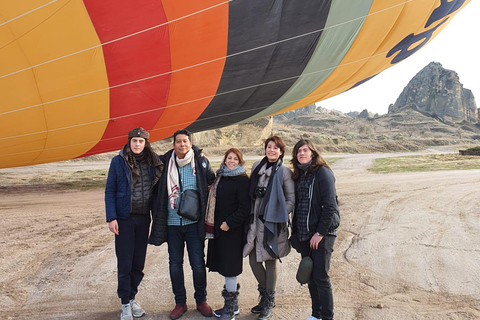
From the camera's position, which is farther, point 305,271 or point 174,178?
point 174,178

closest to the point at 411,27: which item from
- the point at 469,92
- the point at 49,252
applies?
the point at 49,252

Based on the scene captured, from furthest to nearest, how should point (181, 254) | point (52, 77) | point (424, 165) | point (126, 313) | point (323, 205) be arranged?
point (424, 165), point (52, 77), point (181, 254), point (126, 313), point (323, 205)

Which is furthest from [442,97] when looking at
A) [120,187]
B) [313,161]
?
[120,187]

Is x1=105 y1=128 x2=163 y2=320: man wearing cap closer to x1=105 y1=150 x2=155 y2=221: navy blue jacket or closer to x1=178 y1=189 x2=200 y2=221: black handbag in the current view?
x1=105 y1=150 x2=155 y2=221: navy blue jacket

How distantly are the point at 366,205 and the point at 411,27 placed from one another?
3.24 metres

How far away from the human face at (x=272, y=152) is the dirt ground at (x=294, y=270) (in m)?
1.26

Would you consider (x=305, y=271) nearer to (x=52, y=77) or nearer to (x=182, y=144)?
(x=182, y=144)

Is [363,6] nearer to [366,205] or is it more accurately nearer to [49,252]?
[366,205]

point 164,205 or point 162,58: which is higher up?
point 162,58

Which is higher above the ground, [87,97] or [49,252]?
[87,97]

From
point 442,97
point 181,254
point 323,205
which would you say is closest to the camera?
point 323,205

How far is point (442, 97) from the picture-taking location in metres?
105

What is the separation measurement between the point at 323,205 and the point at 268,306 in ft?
3.14

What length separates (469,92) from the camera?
11119cm
